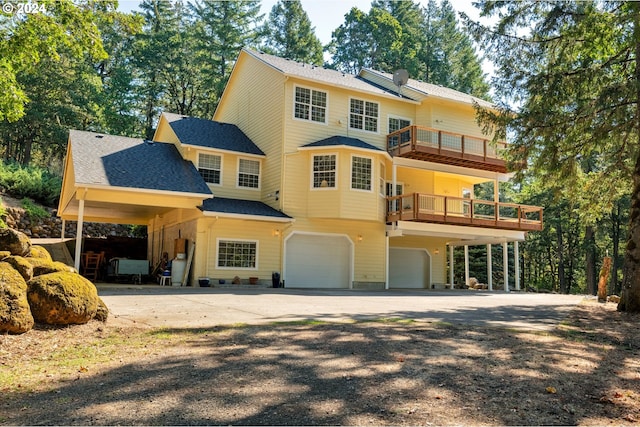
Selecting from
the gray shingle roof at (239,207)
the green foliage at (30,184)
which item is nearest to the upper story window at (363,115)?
the gray shingle roof at (239,207)

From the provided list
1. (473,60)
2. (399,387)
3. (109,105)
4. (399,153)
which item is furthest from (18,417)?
(473,60)

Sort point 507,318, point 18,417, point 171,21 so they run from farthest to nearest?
1. point 171,21
2. point 507,318
3. point 18,417

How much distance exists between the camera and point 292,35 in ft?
138

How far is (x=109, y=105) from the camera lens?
3584 cm

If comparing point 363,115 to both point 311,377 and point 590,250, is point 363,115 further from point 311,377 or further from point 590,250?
point 590,250

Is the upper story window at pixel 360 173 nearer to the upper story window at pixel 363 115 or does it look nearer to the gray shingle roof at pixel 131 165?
the upper story window at pixel 363 115

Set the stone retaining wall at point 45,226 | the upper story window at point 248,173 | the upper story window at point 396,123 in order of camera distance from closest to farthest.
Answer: the upper story window at point 248,173 < the upper story window at point 396,123 < the stone retaining wall at point 45,226

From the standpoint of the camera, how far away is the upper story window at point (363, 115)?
22208 millimetres

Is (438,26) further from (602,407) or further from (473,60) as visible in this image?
(602,407)

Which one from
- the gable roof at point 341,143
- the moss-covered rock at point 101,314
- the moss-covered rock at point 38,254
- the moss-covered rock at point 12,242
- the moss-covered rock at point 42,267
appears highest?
the gable roof at point 341,143

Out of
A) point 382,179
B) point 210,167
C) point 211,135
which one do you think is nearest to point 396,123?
point 382,179

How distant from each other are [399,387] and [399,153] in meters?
17.9

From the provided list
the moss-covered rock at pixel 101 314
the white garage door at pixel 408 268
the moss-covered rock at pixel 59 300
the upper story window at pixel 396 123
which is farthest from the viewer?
the white garage door at pixel 408 268

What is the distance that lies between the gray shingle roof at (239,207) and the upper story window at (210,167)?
95 cm
